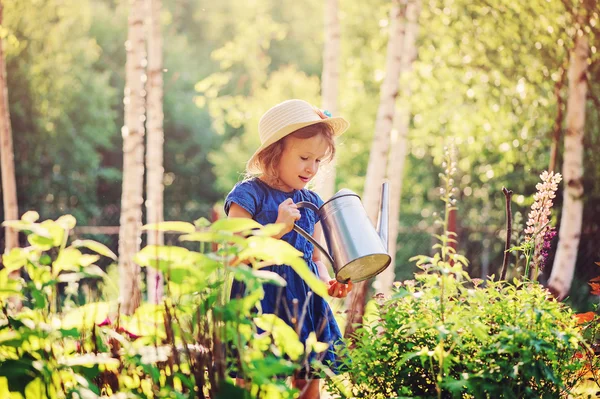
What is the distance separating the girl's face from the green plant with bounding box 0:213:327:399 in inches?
34.0

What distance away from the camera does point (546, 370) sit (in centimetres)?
165

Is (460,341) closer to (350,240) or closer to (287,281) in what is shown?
(350,240)

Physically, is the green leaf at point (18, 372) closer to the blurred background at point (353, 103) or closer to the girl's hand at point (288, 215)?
the girl's hand at point (288, 215)

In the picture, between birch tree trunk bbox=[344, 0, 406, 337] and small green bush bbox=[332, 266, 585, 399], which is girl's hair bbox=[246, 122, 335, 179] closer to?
small green bush bbox=[332, 266, 585, 399]

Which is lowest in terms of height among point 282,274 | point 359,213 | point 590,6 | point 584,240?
point 584,240

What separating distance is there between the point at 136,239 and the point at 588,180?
18.6 feet

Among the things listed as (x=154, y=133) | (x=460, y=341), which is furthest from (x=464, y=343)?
(x=154, y=133)

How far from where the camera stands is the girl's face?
255cm

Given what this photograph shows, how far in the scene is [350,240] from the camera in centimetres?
225

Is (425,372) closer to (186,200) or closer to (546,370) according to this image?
(546,370)

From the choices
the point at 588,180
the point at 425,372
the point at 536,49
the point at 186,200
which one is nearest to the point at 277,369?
the point at 425,372

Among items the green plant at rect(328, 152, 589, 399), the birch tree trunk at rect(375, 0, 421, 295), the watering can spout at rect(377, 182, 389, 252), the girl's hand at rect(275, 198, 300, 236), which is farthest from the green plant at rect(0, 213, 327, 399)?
the birch tree trunk at rect(375, 0, 421, 295)

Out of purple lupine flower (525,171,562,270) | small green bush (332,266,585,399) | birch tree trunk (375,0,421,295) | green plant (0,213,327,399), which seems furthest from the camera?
birch tree trunk (375,0,421,295)

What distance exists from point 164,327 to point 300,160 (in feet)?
3.33
